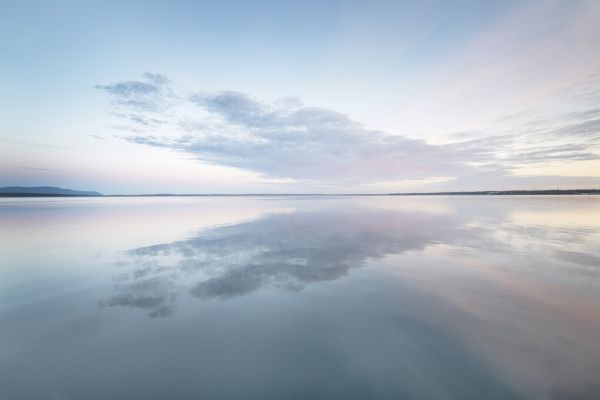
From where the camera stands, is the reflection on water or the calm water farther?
the reflection on water

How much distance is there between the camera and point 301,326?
19.7 feet

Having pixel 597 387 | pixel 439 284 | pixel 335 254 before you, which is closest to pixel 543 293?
pixel 439 284

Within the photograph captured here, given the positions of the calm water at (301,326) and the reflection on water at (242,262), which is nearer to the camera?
the calm water at (301,326)

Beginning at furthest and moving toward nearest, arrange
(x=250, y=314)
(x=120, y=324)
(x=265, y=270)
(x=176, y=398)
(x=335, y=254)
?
(x=335, y=254), (x=265, y=270), (x=250, y=314), (x=120, y=324), (x=176, y=398)

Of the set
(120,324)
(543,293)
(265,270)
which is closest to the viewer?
(120,324)

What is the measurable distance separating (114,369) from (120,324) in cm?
184

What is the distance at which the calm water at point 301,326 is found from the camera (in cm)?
421

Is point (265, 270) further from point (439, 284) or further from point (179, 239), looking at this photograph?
point (179, 239)

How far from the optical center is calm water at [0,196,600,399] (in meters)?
4.21

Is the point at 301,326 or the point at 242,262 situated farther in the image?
the point at 242,262

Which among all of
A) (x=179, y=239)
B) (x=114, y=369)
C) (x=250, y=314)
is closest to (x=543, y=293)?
(x=250, y=314)

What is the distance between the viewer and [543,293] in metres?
7.66

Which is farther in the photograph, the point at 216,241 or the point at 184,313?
the point at 216,241

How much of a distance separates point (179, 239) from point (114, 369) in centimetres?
1273
